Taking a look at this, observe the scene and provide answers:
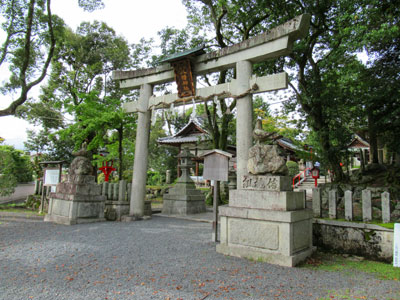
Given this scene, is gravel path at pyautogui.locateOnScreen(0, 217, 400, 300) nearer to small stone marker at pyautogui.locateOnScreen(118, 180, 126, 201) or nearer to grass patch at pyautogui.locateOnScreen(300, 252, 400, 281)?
grass patch at pyautogui.locateOnScreen(300, 252, 400, 281)

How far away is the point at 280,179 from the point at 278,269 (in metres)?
1.51

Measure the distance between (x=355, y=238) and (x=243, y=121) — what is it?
357cm

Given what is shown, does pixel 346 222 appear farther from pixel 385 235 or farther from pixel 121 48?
pixel 121 48

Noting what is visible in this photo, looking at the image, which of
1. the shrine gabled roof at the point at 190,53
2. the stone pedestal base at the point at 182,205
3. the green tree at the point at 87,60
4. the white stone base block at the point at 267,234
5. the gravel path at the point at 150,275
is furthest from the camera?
the green tree at the point at 87,60

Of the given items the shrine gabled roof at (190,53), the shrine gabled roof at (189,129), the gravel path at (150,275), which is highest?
the shrine gabled roof at (189,129)

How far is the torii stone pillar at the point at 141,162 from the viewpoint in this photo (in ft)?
29.6

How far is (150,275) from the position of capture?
12.4 ft

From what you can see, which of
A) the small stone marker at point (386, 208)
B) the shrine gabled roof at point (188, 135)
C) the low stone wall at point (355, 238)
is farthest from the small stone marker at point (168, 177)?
the small stone marker at point (386, 208)

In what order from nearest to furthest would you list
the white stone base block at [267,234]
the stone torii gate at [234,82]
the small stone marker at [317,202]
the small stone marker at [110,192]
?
the white stone base block at [267,234] < the small stone marker at [317,202] < the stone torii gate at [234,82] < the small stone marker at [110,192]

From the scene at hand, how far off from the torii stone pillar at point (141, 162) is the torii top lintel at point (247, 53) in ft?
1.83

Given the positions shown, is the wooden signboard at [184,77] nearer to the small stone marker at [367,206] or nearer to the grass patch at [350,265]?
the small stone marker at [367,206]

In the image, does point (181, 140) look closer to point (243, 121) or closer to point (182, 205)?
point (182, 205)

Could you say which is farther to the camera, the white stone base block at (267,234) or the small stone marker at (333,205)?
the small stone marker at (333,205)

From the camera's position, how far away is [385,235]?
4.79 m
